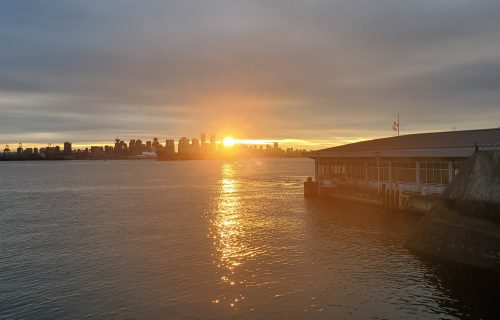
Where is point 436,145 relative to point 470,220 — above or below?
above

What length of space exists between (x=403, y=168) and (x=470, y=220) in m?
26.0

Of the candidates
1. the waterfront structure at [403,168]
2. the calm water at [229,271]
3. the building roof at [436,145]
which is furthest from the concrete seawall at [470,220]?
the building roof at [436,145]

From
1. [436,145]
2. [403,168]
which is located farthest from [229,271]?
[436,145]

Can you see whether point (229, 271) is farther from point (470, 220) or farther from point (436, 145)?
point (436, 145)

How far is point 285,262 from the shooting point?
103ft

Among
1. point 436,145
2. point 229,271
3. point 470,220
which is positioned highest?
point 436,145

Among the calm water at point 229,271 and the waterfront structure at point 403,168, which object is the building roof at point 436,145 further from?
the calm water at point 229,271

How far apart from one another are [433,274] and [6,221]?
162 ft

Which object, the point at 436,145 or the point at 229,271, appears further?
the point at 436,145

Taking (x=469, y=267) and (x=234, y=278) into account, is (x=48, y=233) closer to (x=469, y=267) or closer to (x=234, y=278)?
(x=234, y=278)

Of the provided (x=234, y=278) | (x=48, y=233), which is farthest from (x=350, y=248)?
(x=48, y=233)

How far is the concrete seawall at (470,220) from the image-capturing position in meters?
27.2

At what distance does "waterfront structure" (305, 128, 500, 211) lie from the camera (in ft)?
153

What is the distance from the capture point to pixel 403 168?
5422 centimetres
